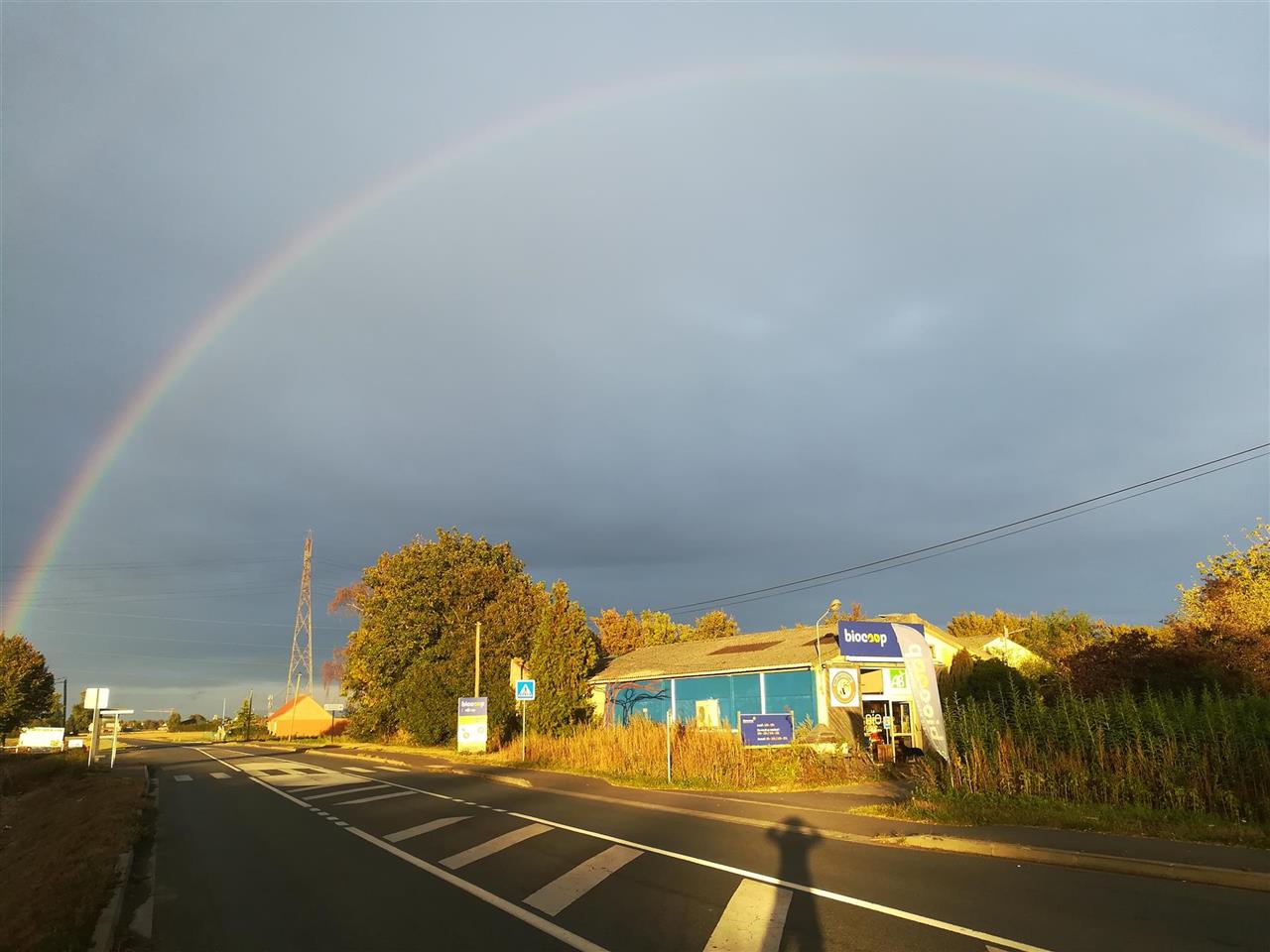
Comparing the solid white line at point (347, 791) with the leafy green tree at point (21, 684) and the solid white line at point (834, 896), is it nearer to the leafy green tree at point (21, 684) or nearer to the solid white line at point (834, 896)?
the solid white line at point (834, 896)

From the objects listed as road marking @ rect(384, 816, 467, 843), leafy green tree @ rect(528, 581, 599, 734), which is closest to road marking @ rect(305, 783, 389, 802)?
road marking @ rect(384, 816, 467, 843)

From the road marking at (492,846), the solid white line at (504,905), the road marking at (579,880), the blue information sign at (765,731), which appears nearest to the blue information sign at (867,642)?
the blue information sign at (765,731)

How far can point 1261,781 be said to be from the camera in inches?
444

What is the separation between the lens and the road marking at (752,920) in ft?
22.0

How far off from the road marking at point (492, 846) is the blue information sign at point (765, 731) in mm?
9656

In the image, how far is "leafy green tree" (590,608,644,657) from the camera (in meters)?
70.9

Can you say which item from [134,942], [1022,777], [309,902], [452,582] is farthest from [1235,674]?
[452,582]

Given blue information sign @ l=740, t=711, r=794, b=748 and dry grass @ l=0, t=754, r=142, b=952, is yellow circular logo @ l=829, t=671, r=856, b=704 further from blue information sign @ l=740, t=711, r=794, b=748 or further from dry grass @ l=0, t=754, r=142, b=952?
dry grass @ l=0, t=754, r=142, b=952

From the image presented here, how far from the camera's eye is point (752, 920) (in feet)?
24.4

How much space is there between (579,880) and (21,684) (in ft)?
230

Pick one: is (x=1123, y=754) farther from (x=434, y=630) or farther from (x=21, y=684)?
(x=21, y=684)

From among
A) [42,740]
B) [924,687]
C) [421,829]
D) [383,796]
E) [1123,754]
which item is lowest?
[42,740]

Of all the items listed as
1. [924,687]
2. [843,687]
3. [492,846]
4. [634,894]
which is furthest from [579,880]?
[843,687]

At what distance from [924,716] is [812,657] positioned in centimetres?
1580
